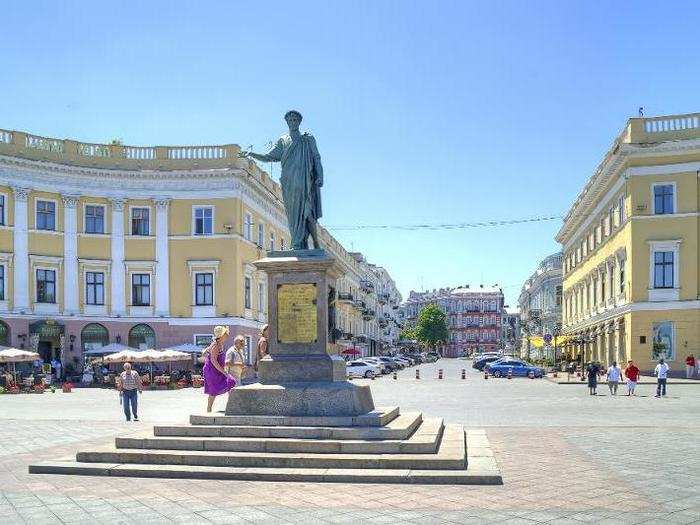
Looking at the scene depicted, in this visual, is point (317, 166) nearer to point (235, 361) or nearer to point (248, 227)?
point (235, 361)

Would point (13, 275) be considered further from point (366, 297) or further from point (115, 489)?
point (366, 297)

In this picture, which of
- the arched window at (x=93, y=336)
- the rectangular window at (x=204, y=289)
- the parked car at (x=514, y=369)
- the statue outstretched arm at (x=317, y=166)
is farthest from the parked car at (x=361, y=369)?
the statue outstretched arm at (x=317, y=166)

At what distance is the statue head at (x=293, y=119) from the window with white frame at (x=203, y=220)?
30.9 meters

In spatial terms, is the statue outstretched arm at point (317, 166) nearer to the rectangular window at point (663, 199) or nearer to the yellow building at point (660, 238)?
the yellow building at point (660, 238)

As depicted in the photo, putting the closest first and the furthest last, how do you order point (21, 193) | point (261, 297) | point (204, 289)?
1. point (21, 193)
2. point (204, 289)
3. point (261, 297)

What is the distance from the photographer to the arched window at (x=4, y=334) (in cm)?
3856

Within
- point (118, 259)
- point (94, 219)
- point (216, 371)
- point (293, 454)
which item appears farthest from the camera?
point (118, 259)

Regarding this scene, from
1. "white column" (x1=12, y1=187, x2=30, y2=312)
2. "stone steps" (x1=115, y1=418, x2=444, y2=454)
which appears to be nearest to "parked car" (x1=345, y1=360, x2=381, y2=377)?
"white column" (x1=12, y1=187, x2=30, y2=312)

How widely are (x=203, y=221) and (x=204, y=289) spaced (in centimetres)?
391

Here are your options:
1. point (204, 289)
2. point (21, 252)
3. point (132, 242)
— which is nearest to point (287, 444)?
point (21, 252)

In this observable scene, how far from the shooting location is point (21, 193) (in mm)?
39812

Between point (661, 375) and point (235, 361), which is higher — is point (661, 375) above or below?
below

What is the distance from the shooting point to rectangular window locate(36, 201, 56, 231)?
40.6 meters

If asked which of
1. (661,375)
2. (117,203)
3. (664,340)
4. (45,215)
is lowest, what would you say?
(661,375)
